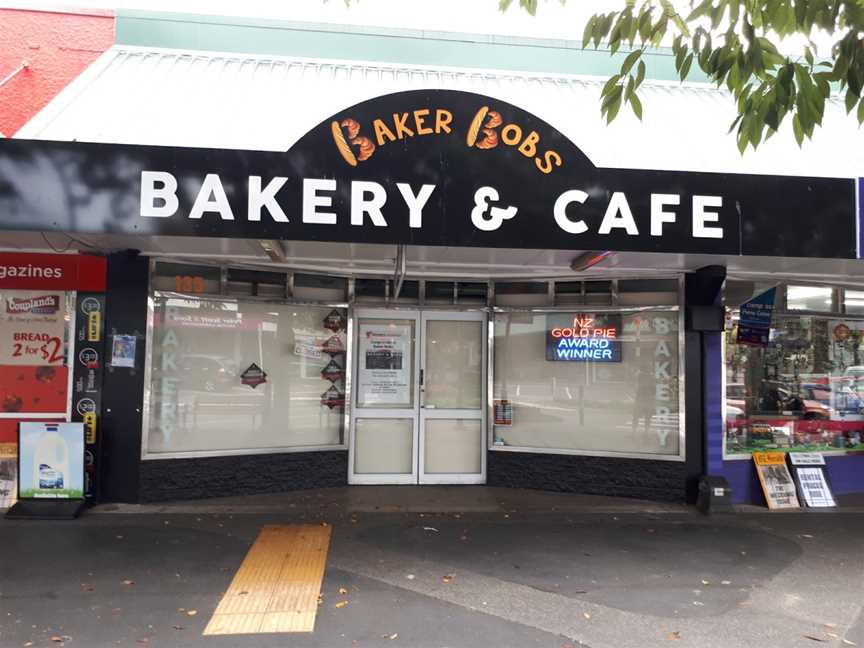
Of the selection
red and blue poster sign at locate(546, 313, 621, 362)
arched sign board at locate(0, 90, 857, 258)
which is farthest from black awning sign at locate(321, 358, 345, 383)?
arched sign board at locate(0, 90, 857, 258)

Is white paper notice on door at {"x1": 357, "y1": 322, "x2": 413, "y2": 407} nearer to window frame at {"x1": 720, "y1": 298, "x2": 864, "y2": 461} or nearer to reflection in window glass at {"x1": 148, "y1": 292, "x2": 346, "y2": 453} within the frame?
reflection in window glass at {"x1": 148, "y1": 292, "x2": 346, "y2": 453}

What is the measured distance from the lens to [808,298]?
7.89 metres

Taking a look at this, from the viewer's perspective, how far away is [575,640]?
156 inches

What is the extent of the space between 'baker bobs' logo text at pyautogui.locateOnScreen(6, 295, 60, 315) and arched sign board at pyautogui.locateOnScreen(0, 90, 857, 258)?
242 centimetres

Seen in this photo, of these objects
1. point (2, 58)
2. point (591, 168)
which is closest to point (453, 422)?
point (591, 168)

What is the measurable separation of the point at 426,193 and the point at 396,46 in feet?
16.6

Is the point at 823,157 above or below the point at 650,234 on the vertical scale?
above

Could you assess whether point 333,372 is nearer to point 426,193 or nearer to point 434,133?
point 426,193

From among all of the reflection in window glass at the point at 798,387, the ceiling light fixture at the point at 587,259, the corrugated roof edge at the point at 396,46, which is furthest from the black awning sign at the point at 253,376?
the reflection in window glass at the point at 798,387

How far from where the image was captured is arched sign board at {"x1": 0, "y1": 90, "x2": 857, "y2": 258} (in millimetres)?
4547

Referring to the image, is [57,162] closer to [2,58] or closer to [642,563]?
[2,58]

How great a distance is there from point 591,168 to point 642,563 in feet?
10.7

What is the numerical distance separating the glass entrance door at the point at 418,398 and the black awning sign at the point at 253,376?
1.13 m

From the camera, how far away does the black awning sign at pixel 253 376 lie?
7426 mm
